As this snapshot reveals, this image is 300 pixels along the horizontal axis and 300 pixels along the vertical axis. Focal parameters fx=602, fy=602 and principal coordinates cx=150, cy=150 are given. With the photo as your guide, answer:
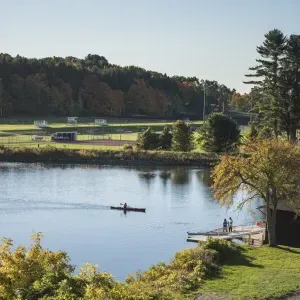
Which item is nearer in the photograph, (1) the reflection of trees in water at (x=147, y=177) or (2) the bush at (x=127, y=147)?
(1) the reflection of trees in water at (x=147, y=177)

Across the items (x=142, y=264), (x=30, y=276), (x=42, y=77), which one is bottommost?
(x=142, y=264)

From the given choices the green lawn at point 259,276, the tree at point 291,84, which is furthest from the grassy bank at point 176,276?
the tree at point 291,84

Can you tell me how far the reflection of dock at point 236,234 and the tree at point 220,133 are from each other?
40.2 m

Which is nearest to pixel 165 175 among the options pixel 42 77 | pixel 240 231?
pixel 240 231

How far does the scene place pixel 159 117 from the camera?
154125 millimetres

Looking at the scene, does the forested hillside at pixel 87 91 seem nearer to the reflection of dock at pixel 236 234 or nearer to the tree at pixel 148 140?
the tree at pixel 148 140

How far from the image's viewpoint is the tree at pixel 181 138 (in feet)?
266

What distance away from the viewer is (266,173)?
95.7ft

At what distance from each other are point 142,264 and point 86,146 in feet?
186

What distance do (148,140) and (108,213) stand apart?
121 feet

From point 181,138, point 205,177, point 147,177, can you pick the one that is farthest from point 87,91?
point 205,177

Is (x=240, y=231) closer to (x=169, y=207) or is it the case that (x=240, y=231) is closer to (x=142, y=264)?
(x=142, y=264)

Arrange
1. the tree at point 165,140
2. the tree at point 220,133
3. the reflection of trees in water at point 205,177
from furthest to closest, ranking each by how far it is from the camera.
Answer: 1. the tree at point 165,140
2. the tree at point 220,133
3. the reflection of trees in water at point 205,177

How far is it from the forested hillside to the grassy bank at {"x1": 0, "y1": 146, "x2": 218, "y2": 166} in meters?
49.7
